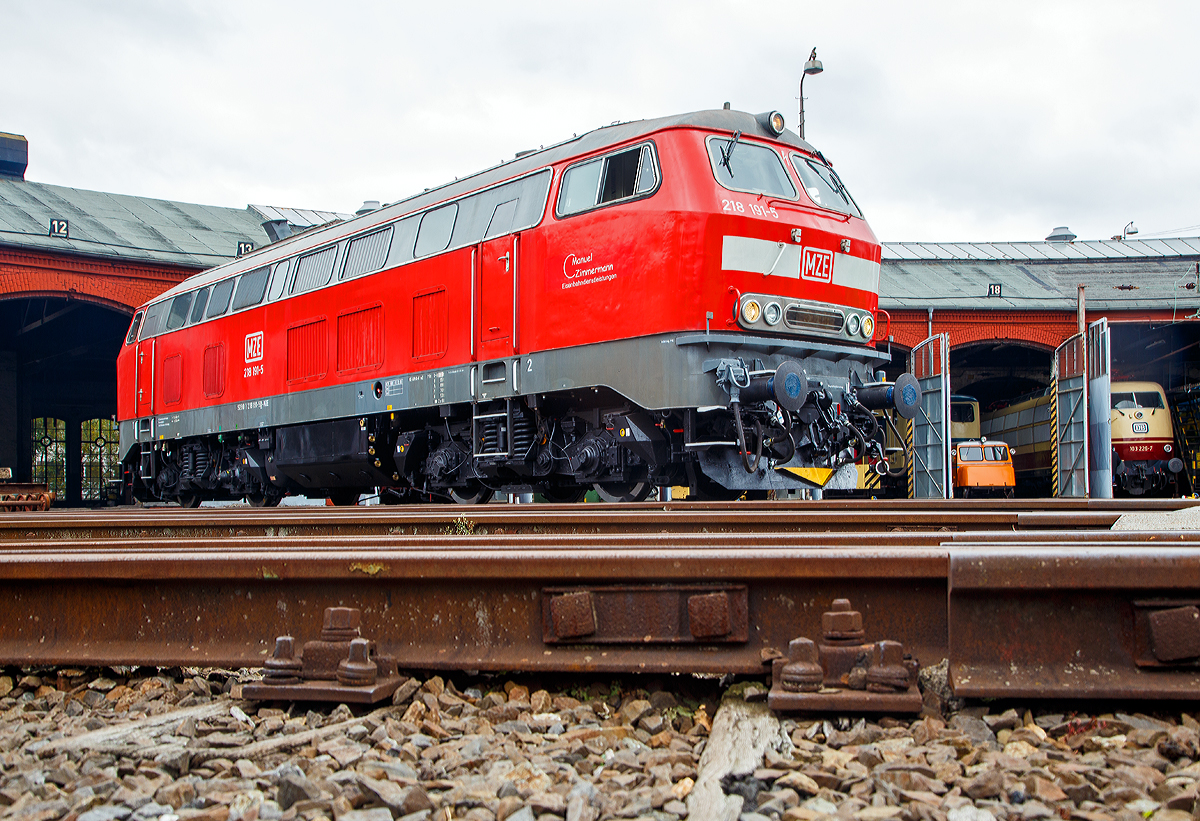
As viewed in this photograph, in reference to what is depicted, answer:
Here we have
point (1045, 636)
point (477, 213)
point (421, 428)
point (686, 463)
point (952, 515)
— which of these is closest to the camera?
point (1045, 636)

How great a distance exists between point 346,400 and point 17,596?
7879mm

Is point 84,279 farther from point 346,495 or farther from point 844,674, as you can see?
point 844,674

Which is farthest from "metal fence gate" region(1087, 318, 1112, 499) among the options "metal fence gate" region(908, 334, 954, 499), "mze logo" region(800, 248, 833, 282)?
"mze logo" region(800, 248, 833, 282)

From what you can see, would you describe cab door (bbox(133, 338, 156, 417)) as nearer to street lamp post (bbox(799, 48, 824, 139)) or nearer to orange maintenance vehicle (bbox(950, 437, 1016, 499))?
street lamp post (bbox(799, 48, 824, 139))

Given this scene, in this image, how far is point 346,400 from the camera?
11.0m

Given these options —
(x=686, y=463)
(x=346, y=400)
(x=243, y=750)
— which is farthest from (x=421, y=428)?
(x=243, y=750)

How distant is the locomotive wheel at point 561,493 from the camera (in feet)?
31.0

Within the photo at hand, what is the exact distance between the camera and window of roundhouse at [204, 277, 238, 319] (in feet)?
44.9

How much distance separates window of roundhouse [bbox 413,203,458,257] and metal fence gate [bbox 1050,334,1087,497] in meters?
12.0

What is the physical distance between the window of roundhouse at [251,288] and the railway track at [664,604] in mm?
9929

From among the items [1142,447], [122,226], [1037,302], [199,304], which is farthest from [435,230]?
[1037,302]

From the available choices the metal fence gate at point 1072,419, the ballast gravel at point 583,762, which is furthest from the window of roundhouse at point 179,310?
the metal fence gate at point 1072,419

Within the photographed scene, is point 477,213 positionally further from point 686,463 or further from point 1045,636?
point 1045,636

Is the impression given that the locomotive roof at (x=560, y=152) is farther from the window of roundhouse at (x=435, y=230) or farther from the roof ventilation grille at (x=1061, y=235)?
the roof ventilation grille at (x=1061, y=235)
